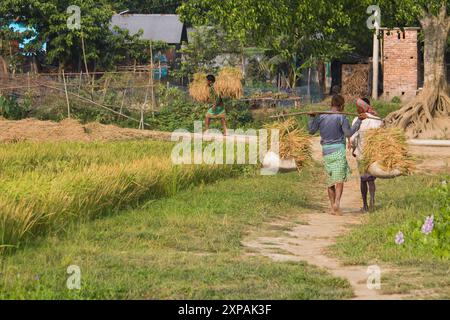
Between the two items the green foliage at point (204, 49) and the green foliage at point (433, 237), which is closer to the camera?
the green foliage at point (433, 237)

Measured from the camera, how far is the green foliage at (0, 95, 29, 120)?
28.5 meters

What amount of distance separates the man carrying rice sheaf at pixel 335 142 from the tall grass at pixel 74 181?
2.40 m

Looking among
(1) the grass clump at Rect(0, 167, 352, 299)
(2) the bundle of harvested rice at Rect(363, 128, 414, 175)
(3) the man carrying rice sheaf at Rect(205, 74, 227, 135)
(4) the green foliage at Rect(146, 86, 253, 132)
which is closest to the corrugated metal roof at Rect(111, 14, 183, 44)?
(4) the green foliage at Rect(146, 86, 253, 132)

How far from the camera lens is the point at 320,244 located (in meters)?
11.9

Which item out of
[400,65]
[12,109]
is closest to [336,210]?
[12,109]

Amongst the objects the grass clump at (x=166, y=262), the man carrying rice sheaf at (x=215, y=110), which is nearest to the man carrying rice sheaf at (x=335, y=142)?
the grass clump at (x=166, y=262)

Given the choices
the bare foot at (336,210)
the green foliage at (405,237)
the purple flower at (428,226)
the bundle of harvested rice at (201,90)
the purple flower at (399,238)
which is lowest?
the bare foot at (336,210)

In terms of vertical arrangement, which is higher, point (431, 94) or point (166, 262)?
point (431, 94)

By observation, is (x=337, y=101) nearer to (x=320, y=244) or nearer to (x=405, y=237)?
(x=320, y=244)

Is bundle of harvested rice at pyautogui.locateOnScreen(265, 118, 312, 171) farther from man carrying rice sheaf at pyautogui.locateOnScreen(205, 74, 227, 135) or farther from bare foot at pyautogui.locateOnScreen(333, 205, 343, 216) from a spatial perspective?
man carrying rice sheaf at pyautogui.locateOnScreen(205, 74, 227, 135)

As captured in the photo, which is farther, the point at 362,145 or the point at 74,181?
the point at 362,145

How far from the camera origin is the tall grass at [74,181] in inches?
421

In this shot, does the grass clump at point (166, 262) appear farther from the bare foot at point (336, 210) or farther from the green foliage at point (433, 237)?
the green foliage at point (433, 237)

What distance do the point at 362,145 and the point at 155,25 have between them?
3608 cm
